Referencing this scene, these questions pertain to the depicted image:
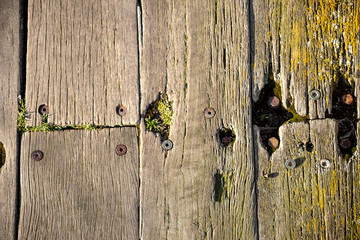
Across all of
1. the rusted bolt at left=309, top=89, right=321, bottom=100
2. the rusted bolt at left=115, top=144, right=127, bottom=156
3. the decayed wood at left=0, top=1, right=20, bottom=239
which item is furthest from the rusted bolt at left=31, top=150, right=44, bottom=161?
the rusted bolt at left=309, top=89, right=321, bottom=100

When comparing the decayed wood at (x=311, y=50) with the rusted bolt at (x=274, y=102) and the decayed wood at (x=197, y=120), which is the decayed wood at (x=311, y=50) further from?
the decayed wood at (x=197, y=120)

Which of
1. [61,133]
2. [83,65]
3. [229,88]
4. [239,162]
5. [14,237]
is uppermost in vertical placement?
[83,65]

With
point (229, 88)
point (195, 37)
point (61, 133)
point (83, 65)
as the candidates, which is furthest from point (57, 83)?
point (229, 88)

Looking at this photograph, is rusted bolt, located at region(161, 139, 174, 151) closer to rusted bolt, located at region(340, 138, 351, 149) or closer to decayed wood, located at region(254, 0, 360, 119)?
decayed wood, located at region(254, 0, 360, 119)

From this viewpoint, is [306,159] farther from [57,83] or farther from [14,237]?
[14,237]

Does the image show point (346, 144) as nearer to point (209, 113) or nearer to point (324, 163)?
point (324, 163)

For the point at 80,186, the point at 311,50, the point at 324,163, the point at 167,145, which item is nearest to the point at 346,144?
the point at 324,163

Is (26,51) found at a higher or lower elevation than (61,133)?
higher
